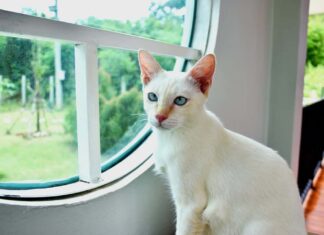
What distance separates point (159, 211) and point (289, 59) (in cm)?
112

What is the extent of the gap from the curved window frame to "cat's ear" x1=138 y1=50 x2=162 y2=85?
0.24 feet

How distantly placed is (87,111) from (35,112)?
217 millimetres

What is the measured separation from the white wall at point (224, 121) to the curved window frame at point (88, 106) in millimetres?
55

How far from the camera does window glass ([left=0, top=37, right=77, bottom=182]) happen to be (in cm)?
72

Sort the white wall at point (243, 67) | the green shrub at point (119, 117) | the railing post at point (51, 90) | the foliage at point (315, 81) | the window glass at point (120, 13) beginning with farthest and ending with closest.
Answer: the foliage at point (315, 81) < the white wall at point (243, 67) < the green shrub at point (119, 117) < the railing post at point (51, 90) < the window glass at point (120, 13)

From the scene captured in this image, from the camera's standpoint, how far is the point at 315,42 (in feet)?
13.5

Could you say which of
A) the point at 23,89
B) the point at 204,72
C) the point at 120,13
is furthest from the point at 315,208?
the point at 23,89

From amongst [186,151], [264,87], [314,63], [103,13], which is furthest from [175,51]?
[314,63]

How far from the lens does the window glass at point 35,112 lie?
715 millimetres

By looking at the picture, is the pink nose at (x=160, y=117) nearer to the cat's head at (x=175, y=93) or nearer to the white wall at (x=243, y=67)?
the cat's head at (x=175, y=93)

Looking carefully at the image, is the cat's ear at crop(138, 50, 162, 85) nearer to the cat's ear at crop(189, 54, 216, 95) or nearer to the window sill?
the cat's ear at crop(189, 54, 216, 95)

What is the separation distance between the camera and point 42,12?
70 cm

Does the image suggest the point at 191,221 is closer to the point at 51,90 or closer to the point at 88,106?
the point at 88,106

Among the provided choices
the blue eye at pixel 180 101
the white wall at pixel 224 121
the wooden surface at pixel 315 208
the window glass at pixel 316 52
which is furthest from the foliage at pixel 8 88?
the window glass at pixel 316 52
